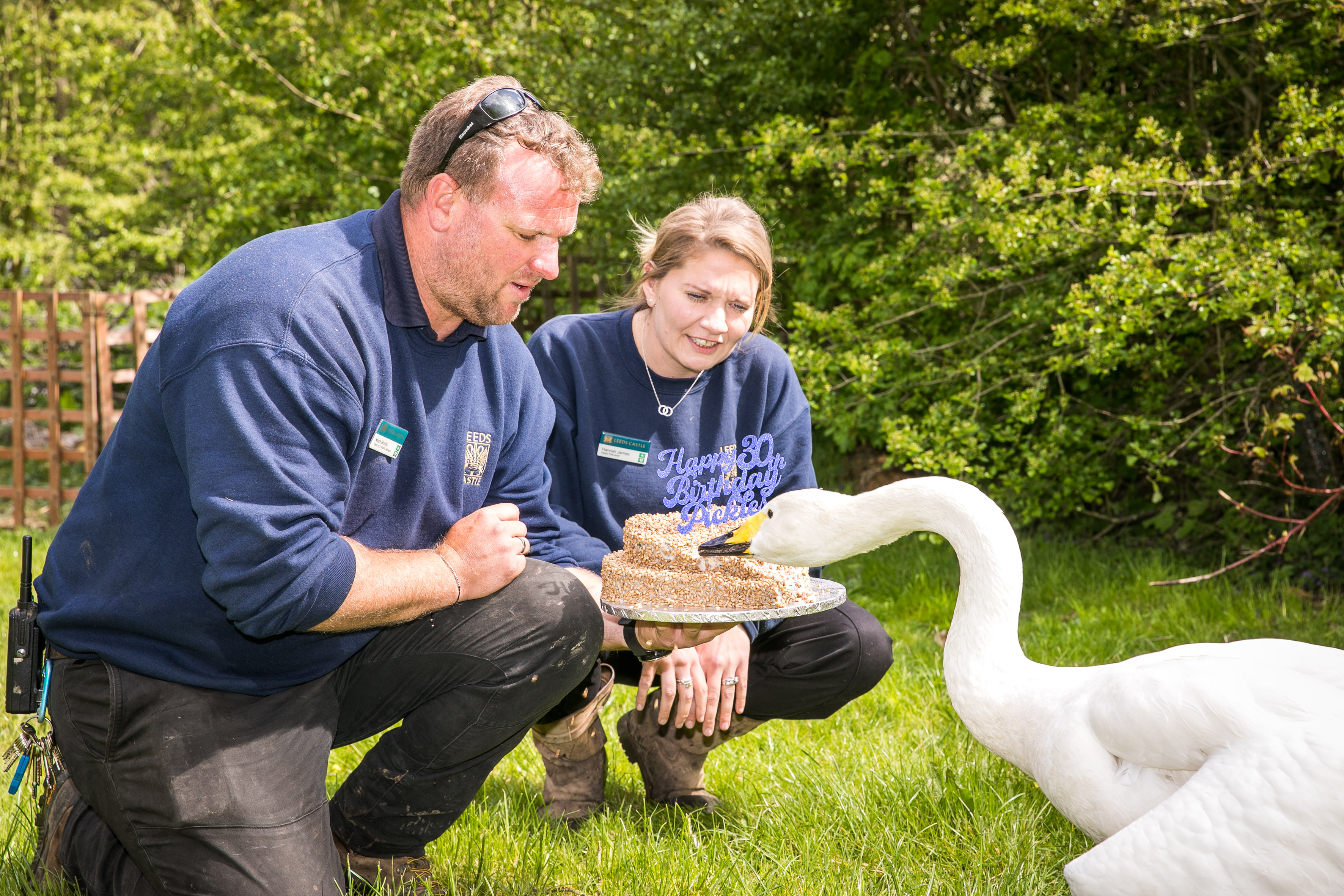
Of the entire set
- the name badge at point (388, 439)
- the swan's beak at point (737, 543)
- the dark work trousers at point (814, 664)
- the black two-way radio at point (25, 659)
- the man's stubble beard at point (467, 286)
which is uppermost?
the man's stubble beard at point (467, 286)

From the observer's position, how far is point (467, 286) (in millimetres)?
2818

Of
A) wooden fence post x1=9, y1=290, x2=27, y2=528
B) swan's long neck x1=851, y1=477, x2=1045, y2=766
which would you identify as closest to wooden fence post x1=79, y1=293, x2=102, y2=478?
wooden fence post x1=9, y1=290, x2=27, y2=528

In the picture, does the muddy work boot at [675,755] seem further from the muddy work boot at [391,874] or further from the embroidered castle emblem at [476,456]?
the embroidered castle emblem at [476,456]

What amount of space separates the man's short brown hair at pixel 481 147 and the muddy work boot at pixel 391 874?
1838 millimetres

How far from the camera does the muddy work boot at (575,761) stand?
11.5ft

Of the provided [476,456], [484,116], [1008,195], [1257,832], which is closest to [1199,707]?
[1257,832]

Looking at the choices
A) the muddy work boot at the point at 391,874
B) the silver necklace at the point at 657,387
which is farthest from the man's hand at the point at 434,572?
the silver necklace at the point at 657,387

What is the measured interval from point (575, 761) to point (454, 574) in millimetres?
1130

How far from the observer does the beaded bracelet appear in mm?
2771

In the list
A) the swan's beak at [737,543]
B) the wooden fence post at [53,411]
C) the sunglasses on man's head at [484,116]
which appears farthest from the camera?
the wooden fence post at [53,411]

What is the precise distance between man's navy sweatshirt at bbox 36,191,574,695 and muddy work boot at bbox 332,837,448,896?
0.61 meters

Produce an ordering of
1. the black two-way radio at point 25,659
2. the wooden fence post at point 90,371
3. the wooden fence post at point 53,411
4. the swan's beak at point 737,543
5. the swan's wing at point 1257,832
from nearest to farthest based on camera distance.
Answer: the swan's wing at point 1257,832
the black two-way radio at point 25,659
the swan's beak at point 737,543
the wooden fence post at point 53,411
the wooden fence post at point 90,371

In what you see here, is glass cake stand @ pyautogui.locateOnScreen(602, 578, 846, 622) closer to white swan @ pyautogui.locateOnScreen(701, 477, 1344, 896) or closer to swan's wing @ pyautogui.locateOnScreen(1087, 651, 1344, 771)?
white swan @ pyautogui.locateOnScreen(701, 477, 1344, 896)

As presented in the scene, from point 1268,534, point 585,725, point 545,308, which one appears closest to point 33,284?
point 545,308
